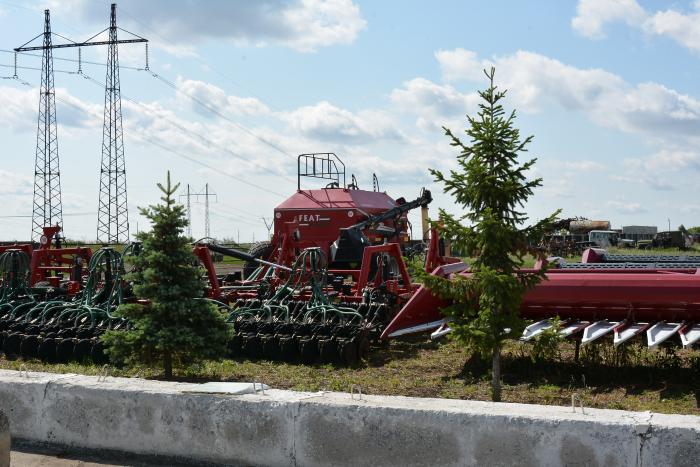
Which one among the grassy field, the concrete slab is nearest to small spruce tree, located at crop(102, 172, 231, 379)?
the grassy field

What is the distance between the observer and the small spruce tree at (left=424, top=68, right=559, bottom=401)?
605cm

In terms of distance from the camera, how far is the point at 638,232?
58.8 metres

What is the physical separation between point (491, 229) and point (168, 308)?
3205 millimetres

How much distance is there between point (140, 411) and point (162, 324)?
7.28 ft

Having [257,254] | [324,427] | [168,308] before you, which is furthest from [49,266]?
[324,427]

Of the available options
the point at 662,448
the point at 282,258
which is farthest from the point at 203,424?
the point at 282,258

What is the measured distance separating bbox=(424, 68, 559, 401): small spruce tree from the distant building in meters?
53.1

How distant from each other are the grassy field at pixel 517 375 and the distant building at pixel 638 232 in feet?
166

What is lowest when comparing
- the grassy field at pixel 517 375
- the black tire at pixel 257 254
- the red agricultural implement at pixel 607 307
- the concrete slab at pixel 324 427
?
the grassy field at pixel 517 375

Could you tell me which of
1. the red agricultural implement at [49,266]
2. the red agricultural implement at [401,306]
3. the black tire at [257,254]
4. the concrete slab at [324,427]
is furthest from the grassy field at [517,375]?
the black tire at [257,254]

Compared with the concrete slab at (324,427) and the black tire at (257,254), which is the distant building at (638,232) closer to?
the black tire at (257,254)

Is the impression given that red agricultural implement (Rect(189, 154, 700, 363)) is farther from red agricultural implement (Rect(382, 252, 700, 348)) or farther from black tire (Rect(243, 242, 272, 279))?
black tire (Rect(243, 242, 272, 279))

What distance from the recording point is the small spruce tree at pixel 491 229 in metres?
6.05

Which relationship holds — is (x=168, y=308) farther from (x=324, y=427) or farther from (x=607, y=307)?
(x=607, y=307)
